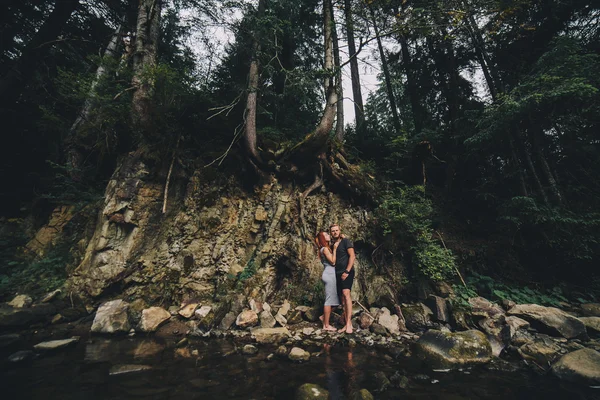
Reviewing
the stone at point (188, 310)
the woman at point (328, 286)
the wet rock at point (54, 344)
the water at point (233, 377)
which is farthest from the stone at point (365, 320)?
the wet rock at point (54, 344)

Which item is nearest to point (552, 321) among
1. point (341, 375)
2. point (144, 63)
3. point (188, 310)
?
point (341, 375)

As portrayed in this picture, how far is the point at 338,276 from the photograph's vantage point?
521 cm

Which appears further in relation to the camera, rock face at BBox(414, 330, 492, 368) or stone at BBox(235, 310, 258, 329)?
stone at BBox(235, 310, 258, 329)

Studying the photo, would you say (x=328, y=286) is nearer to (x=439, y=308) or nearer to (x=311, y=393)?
(x=311, y=393)

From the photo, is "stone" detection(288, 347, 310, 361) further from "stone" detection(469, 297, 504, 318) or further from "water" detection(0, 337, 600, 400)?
"stone" detection(469, 297, 504, 318)

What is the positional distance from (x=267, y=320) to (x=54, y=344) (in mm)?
3801

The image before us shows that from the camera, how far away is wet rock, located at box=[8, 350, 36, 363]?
329 centimetres

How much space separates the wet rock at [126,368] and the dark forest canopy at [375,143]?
199 inches

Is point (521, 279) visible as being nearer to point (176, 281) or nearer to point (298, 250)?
point (298, 250)

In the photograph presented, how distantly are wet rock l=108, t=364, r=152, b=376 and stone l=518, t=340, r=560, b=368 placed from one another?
20.1 ft

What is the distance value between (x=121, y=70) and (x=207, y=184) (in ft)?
16.2

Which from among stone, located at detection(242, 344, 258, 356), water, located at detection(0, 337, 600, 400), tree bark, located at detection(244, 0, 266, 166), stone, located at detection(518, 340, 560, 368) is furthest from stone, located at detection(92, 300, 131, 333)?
stone, located at detection(518, 340, 560, 368)

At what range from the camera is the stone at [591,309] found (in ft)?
17.0

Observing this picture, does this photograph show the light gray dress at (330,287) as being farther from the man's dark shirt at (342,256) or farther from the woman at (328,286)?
the man's dark shirt at (342,256)
